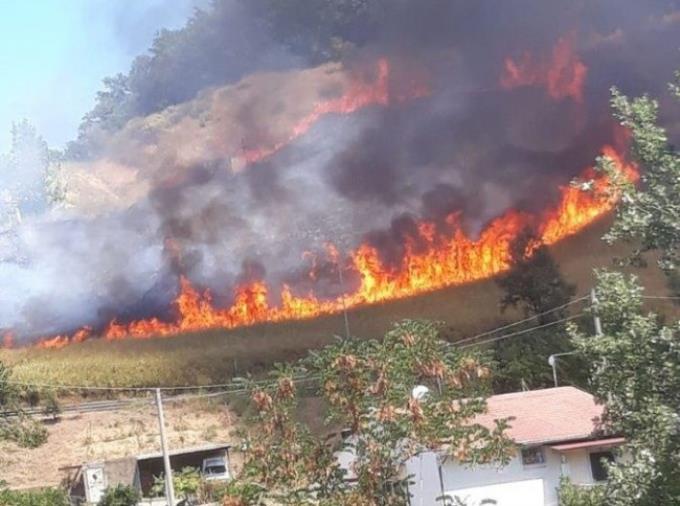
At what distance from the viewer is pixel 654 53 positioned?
78375 millimetres

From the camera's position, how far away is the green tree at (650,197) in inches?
535

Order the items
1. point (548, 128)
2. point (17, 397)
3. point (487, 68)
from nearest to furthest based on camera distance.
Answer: point (17, 397) → point (548, 128) → point (487, 68)

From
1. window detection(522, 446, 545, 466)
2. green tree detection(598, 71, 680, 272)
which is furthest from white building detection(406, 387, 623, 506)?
green tree detection(598, 71, 680, 272)

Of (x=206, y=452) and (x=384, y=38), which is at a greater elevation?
(x=384, y=38)

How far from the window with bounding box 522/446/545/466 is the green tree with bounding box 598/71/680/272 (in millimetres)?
20899

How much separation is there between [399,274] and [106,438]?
2576cm

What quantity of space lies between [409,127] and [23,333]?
32.6 m

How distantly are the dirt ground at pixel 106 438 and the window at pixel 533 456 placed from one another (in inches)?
766

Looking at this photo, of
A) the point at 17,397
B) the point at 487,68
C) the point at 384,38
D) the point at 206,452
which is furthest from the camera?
the point at 384,38

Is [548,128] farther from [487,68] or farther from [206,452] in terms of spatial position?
[206,452]

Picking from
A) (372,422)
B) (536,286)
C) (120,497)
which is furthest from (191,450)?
(372,422)

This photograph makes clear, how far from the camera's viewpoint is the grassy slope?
5925cm

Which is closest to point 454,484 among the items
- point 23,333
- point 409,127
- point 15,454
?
point 15,454

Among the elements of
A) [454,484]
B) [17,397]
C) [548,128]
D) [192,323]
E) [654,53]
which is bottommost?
[454,484]
